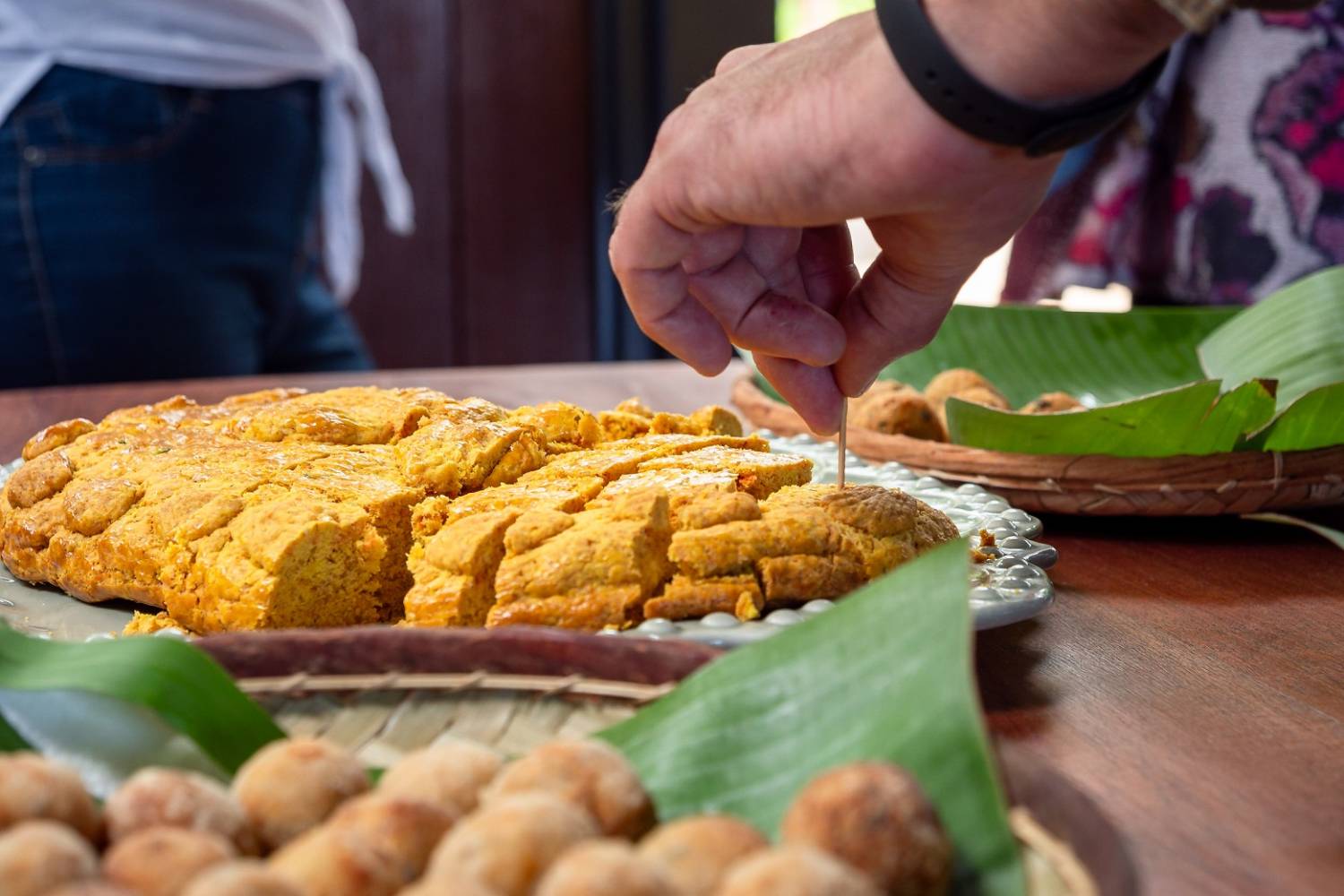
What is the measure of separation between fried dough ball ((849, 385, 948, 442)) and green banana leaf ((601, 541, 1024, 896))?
2.95ft

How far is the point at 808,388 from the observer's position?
1.15 metres

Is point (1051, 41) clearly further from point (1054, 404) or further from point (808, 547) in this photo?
point (1054, 404)

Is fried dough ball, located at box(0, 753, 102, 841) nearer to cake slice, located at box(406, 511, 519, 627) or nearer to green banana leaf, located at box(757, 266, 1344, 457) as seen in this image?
cake slice, located at box(406, 511, 519, 627)

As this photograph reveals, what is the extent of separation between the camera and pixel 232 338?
2600mm

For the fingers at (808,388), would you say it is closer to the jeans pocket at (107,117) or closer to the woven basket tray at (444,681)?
the woven basket tray at (444,681)

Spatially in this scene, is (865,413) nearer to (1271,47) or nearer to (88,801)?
(88,801)

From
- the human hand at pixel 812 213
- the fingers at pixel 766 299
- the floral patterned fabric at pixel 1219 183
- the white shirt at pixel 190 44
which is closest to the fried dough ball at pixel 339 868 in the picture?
the human hand at pixel 812 213

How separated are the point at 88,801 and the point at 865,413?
114 centimetres

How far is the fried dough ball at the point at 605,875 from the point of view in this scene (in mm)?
459

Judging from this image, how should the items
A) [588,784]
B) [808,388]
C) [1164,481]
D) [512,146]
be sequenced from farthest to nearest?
[512,146]
[1164,481]
[808,388]
[588,784]

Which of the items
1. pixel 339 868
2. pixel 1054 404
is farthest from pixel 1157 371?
pixel 339 868

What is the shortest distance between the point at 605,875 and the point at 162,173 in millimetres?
2242

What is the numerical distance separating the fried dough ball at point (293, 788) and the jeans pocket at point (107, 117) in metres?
2.01

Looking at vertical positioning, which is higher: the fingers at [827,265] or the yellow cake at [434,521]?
the fingers at [827,265]
